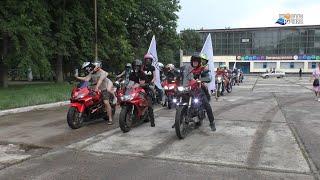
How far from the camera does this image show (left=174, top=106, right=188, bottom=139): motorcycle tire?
905 cm

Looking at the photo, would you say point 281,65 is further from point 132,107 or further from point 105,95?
point 132,107

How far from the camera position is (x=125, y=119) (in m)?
10.2

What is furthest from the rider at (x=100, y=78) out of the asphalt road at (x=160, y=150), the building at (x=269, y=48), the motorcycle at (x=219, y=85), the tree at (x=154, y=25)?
the building at (x=269, y=48)

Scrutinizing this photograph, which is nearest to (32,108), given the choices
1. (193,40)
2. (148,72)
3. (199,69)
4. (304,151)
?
(148,72)

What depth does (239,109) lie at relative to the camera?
15250 millimetres

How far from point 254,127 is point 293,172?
4.30 m

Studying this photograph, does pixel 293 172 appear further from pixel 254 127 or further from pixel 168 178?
pixel 254 127

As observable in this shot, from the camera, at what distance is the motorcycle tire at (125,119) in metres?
9.97

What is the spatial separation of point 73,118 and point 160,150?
310cm

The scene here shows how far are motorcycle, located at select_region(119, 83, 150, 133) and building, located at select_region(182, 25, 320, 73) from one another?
92.6m

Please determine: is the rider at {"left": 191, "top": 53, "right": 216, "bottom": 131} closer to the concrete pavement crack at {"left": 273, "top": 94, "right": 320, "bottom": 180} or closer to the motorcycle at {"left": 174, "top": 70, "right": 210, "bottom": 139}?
the motorcycle at {"left": 174, "top": 70, "right": 210, "bottom": 139}

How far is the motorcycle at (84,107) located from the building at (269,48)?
92142mm

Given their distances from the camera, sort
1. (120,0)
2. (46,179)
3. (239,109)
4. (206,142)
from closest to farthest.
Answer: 1. (46,179)
2. (206,142)
3. (239,109)
4. (120,0)

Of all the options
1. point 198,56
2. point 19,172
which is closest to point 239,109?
point 198,56
